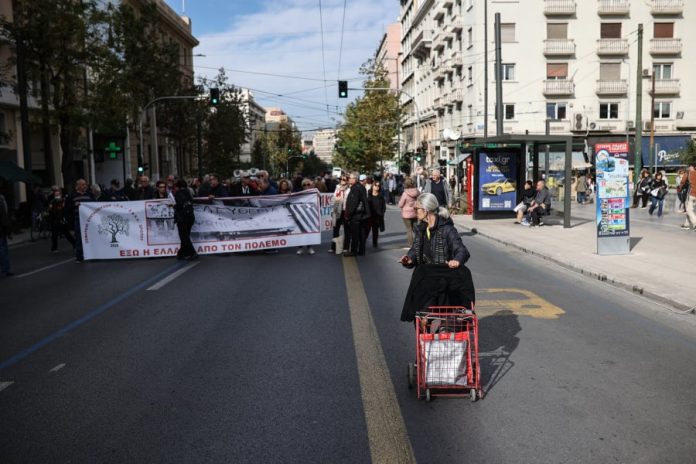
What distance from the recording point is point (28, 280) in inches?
492

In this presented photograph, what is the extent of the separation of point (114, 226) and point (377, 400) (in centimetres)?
1166

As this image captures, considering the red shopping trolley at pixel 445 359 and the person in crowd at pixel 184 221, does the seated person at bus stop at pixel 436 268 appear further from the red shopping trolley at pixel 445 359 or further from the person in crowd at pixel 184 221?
the person in crowd at pixel 184 221

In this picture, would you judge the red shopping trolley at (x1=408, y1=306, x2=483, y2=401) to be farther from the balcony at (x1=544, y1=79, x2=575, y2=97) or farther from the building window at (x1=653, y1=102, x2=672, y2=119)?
the building window at (x1=653, y1=102, x2=672, y2=119)

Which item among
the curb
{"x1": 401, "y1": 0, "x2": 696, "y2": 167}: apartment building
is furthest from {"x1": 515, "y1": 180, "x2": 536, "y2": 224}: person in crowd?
{"x1": 401, "y1": 0, "x2": 696, "y2": 167}: apartment building

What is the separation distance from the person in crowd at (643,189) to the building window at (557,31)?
23.5 metres

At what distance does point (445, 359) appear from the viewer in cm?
526

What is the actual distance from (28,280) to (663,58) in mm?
51512

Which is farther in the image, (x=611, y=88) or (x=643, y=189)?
(x=611, y=88)

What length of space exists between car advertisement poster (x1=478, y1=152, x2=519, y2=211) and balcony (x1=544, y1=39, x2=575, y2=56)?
2989 cm

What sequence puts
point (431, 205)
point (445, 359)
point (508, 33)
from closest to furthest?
point (445, 359)
point (431, 205)
point (508, 33)

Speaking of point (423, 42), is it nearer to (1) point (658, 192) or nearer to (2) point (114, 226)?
(1) point (658, 192)

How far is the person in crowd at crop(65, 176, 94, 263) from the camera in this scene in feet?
49.9

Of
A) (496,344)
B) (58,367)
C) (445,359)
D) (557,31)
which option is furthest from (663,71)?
(58,367)

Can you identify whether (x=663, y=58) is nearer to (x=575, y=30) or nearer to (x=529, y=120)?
(x=575, y=30)
